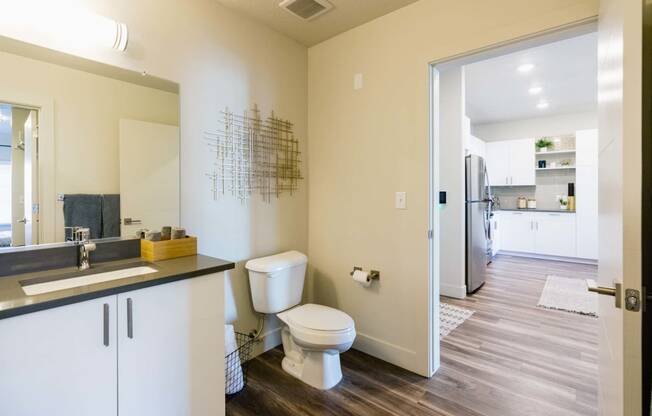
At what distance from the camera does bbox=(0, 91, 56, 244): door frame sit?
146 cm

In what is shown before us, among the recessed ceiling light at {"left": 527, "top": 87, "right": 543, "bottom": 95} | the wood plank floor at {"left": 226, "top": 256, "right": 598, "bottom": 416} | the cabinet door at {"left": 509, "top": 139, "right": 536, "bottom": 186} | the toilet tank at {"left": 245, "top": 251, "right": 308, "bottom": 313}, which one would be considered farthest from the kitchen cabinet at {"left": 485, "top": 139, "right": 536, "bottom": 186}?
the toilet tank at {"left": 245, "top": 251, "right": 308, "bottom": 313}

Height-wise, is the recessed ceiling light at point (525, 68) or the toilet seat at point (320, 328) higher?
the recessed ceiling light at point (525, 68)

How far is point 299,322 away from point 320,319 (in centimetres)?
13

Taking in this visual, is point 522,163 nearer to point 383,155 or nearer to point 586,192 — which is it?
point 586,192

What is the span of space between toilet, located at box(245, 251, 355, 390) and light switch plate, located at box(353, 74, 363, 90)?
1361 millimetres

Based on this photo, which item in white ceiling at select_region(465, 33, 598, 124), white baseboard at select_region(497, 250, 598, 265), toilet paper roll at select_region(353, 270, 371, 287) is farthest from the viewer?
white baseboard at select_region(497, 250, 598, 265)

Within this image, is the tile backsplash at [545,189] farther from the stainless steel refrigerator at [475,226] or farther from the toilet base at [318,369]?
the toilet base at [318,369]

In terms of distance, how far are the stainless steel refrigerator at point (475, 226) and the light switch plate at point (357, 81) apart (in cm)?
203

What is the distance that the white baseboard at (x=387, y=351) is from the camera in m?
2.14

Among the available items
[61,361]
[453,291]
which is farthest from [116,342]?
[453,291]

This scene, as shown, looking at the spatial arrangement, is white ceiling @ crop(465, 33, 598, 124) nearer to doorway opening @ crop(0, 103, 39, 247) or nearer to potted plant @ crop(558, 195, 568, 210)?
potted plant @ crop(558, 195, 568, 210)

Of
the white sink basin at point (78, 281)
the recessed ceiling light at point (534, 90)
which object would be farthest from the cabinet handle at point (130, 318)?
the recessed ceiling light at point (534, 90)

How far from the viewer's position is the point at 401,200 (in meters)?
2.17

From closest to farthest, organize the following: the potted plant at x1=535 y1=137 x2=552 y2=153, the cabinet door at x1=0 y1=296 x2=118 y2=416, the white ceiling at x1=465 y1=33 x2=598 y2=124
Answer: the cabinet door at x1=0 y1=296 x2=118 y2=416
the white ceiling at x1=465 y1=33 x2=598 y2=124
the potted plant at x1=535 y1=137 x2=552 y2=153
